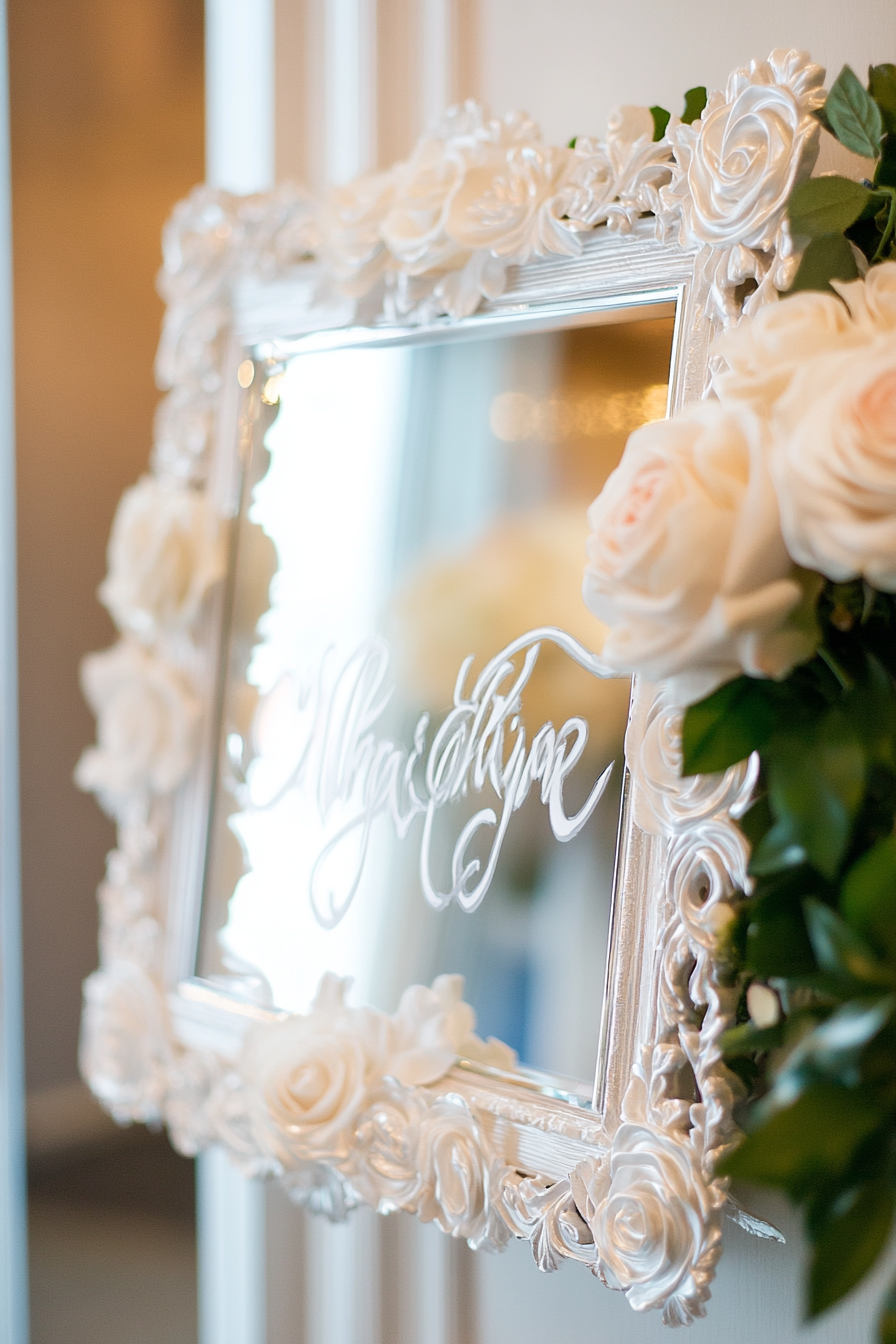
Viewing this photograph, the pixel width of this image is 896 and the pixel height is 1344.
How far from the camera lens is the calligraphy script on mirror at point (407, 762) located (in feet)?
1.85

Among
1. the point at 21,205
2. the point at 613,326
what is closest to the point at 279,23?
the point at 21,205

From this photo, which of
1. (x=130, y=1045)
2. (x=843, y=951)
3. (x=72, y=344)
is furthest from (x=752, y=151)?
(x=72, y=344)

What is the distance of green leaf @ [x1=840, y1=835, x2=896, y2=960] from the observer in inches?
12.7

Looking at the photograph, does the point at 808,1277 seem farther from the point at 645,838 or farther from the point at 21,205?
the point at 21,205

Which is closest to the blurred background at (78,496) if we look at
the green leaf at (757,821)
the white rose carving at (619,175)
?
the white rose carving at (619,175)

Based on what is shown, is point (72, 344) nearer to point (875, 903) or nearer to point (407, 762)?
point (407, 762)

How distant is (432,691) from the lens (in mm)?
630

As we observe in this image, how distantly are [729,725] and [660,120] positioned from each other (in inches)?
12.9

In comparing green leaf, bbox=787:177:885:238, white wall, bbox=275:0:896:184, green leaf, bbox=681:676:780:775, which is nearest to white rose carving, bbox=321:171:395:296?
white wall, bbox=275:0:896:184

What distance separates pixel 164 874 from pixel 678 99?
585 mm

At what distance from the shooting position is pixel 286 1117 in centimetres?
61

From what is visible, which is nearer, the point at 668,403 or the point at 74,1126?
the point at 668,403

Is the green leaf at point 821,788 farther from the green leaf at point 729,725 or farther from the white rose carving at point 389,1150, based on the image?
the white rose carving at point 389,1150

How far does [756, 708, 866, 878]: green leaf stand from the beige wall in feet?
2.71
